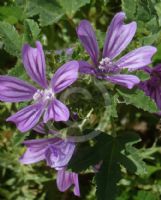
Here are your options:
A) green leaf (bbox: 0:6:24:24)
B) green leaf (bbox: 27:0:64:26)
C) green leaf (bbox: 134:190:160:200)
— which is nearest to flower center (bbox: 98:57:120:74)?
green leaf (bbox: 27:0:64:26)

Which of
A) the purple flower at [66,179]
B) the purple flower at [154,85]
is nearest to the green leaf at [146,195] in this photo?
the purple flower at [66,179]

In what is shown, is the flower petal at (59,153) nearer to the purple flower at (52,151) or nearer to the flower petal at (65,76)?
the purple flower at (52,151)

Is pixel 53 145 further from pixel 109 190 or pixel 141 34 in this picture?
pixel 141 34

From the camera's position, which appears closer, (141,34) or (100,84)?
(100,84)

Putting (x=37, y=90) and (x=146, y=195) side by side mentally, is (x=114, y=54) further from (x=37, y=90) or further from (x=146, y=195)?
(x=146, y=195)

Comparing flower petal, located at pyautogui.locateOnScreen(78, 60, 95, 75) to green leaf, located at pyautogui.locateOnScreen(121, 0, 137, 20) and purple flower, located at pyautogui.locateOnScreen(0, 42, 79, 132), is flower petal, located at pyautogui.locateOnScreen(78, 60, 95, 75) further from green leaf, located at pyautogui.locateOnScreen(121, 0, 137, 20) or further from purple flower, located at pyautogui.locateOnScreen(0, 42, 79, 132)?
green leaf, located at pyautogui.locateOnScreen(121, 0, 137, 20)

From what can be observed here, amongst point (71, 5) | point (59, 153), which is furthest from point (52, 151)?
point (71, 5)

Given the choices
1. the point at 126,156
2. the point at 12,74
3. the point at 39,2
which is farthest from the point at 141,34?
the point at 12,74
